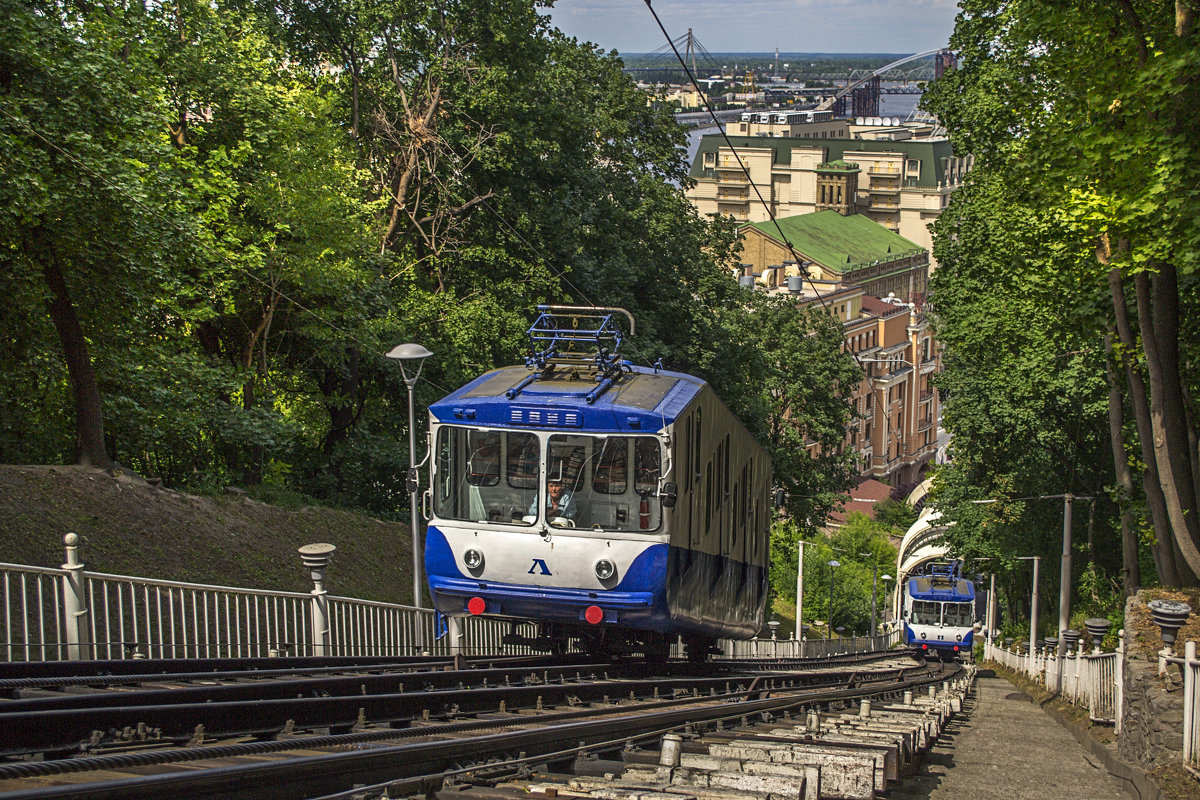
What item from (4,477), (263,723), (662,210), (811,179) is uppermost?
(811,179)

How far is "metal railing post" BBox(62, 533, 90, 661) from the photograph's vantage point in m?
10.5

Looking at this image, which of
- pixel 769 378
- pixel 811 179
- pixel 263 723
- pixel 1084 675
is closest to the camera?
pixel 263 723

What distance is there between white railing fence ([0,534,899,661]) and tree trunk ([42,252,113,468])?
354cm

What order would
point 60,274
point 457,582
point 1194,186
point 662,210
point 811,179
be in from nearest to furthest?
→ point 457,582 < point 1194,186 < point 60,274 < point 662,210 < point 811,179

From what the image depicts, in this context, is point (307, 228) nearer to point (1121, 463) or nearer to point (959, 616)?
point (1121, 463)

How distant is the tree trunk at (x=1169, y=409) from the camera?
50.6 ft

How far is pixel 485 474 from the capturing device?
1315 centimetres

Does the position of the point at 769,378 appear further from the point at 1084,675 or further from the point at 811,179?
the point at 811,179

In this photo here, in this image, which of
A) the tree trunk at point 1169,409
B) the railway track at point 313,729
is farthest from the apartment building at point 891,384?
the railway track at point 313,729

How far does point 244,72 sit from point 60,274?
943 cm

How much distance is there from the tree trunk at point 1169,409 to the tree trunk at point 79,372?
1601 centimetres

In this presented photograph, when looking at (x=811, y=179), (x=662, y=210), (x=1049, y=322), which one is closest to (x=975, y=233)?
(x=1049, y=322)

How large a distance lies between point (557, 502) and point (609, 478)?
60cm

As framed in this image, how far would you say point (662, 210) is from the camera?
128 ft
